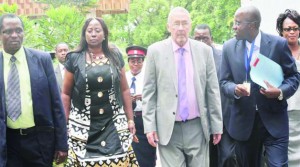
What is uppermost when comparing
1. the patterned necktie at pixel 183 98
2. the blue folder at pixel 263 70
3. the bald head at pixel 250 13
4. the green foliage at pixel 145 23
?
the bald head at pixel 250 13

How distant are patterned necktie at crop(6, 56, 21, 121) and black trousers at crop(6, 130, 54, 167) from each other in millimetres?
205

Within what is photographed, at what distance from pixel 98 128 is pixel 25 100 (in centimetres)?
106

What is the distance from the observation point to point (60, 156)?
18.8 ft

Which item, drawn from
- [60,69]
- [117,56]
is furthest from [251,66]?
[60,69]

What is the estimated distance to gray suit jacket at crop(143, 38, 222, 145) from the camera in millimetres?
6129

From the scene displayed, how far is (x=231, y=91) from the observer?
607 centimetres

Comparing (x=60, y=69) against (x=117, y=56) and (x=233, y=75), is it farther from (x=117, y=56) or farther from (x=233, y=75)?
(x=233, y=75)

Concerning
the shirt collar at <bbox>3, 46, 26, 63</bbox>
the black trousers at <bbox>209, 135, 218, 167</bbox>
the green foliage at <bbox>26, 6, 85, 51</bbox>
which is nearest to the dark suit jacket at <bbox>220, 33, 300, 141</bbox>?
the black trousers at <bbox>209, 135, 218, 167</bbox>

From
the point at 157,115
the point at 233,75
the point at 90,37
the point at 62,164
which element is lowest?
the point at 62,164

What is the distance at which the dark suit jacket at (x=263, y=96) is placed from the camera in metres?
6.06

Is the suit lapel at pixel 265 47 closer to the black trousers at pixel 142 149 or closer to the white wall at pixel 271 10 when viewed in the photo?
the black trousers at pixel 142 149

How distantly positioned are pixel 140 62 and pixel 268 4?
362 cm

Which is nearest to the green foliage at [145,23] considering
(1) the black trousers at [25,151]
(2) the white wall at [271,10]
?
(2) the white wall at [271,10]

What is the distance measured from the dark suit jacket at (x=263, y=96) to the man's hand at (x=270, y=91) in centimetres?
13
